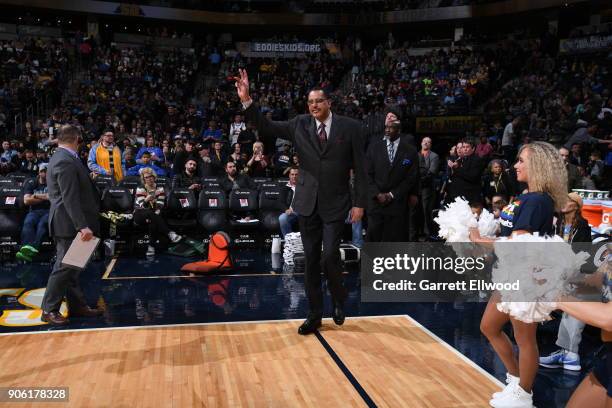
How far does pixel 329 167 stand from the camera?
450cm

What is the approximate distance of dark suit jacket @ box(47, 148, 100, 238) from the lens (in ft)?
16.4

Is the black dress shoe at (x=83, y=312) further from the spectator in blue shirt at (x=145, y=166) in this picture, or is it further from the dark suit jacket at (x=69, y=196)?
the spectator in blue shirt at (x=145, y=166)

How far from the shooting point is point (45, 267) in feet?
25.2

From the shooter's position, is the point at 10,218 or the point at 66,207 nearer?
the point at 66,207

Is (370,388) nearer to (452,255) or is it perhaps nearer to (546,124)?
(452,255)

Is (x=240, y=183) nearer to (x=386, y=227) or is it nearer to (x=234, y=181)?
(x=234, y=181)

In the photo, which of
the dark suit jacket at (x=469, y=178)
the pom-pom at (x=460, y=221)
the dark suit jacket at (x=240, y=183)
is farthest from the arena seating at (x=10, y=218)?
the pom-pom at (x=460, y=221)

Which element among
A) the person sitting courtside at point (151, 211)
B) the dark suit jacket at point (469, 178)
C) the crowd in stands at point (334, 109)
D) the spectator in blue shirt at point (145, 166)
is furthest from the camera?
the spectator in blue shirt at point (145, 166)

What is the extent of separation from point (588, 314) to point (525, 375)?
124 centimetres

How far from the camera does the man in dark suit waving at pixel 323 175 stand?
14.7 feet

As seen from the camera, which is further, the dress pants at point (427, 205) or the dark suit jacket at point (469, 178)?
the dress pants at point (427, 205)

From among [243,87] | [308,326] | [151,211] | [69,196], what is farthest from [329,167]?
[151,211]

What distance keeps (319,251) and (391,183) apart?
187 cm

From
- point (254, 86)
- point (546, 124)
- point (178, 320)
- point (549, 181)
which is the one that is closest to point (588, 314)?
point (549, 181)
